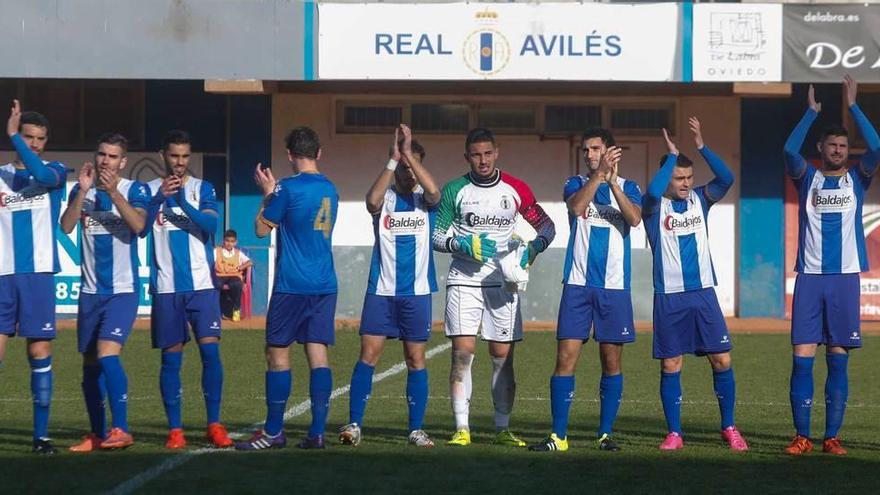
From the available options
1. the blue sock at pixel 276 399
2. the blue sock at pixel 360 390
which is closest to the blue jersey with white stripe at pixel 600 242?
the blue sock at pixel 360 390

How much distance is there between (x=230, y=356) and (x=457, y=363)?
7519 millimetres

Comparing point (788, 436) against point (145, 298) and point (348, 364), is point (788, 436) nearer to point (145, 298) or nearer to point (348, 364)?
point (348, 364)

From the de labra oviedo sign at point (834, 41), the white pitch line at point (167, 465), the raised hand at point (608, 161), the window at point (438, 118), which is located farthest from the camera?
the window at point (438, 118)

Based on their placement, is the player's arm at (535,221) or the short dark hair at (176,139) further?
the player's arm at (535,221)

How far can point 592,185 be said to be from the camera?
9.98 meters

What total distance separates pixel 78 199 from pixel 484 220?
2.71m

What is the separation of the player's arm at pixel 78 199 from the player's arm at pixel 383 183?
184cm

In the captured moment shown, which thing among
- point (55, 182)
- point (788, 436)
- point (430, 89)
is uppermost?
point (430, 89)

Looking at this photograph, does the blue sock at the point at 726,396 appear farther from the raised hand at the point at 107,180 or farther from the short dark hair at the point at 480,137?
the raised hand at the point at 107,180

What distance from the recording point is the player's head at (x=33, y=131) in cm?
992

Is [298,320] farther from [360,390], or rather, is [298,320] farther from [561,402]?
[561,402]

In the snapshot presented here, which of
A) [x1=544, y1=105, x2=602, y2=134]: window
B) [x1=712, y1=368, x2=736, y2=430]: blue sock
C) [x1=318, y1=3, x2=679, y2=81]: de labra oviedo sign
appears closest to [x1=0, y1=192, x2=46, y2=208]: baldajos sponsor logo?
[x1=712, y1=368, x2=736, y2=430]: blue sock

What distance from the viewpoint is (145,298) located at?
2388cm

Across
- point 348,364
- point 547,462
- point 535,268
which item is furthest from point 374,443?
point 535,268
